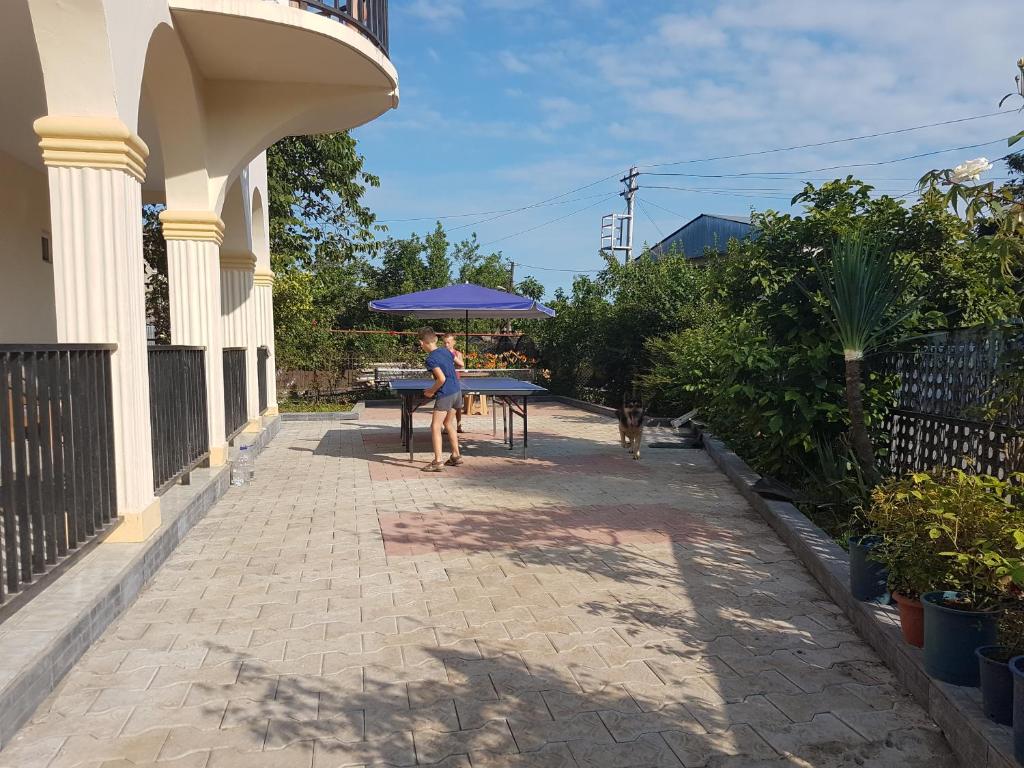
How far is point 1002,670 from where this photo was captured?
2438 millimetres

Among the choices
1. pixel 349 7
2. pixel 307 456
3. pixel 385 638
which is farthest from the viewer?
pixel 307 456

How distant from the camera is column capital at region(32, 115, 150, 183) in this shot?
13.8ft

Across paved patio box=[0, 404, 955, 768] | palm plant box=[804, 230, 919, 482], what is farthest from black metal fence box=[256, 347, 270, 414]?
palm plant box=[804, 230, 919, 482]

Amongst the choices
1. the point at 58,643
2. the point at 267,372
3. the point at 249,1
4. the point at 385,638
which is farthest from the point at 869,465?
the point at 267,372

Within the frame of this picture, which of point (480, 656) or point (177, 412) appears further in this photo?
point (177, 412)

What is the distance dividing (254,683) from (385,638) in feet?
2.25

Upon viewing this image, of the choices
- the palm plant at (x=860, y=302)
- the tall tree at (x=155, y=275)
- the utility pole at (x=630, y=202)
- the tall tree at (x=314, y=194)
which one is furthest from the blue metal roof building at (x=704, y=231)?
the palm plant at (x=860, y=302)

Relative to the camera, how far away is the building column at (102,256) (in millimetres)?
4250

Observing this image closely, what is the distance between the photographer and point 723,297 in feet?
23.8

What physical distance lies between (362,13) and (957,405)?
6098 millimetres

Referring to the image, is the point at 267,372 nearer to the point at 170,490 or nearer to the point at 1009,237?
the point at 170,490

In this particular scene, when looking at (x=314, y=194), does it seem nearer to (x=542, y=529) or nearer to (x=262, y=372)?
(x=262, y=372)

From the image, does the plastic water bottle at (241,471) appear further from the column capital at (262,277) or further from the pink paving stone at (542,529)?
the column capital at (262,277)

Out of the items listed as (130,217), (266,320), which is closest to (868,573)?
(130,217)
